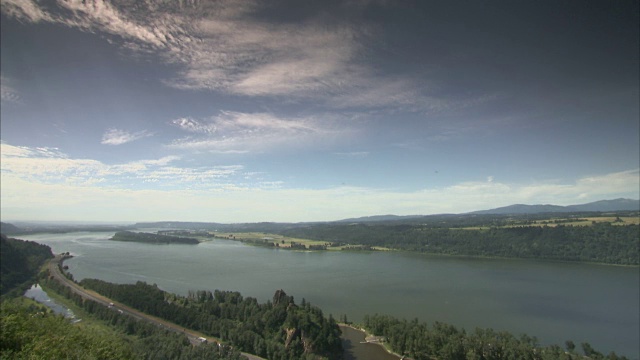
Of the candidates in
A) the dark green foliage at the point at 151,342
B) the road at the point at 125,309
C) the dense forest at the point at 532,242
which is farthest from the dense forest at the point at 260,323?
the dense forest at the point at 532,242

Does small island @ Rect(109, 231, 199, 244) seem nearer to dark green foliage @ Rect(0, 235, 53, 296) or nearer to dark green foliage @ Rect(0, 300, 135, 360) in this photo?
dark green foliage @ Rect(0, 235, 53, 296)

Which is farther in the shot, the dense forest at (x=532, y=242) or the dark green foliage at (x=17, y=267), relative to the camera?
the dense forest at (x=532, y=242)

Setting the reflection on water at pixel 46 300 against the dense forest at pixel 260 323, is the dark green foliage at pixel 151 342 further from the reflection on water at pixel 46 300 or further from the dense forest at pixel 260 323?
the reflection on water at pixel 46 300

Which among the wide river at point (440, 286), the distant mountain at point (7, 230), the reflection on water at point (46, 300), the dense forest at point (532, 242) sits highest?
the distant mountain at point (7, 230)

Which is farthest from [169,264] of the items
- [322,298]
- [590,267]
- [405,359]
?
[590,267]

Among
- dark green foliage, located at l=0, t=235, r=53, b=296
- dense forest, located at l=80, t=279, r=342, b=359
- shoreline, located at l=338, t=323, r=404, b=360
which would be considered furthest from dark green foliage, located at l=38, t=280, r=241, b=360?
dark green foliage, located at l=0, t=235, r=53, b=296

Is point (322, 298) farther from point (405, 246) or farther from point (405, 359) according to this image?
point (405, 246)

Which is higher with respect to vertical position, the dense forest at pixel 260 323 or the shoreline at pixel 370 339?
the dense forest at pixel 260 323
